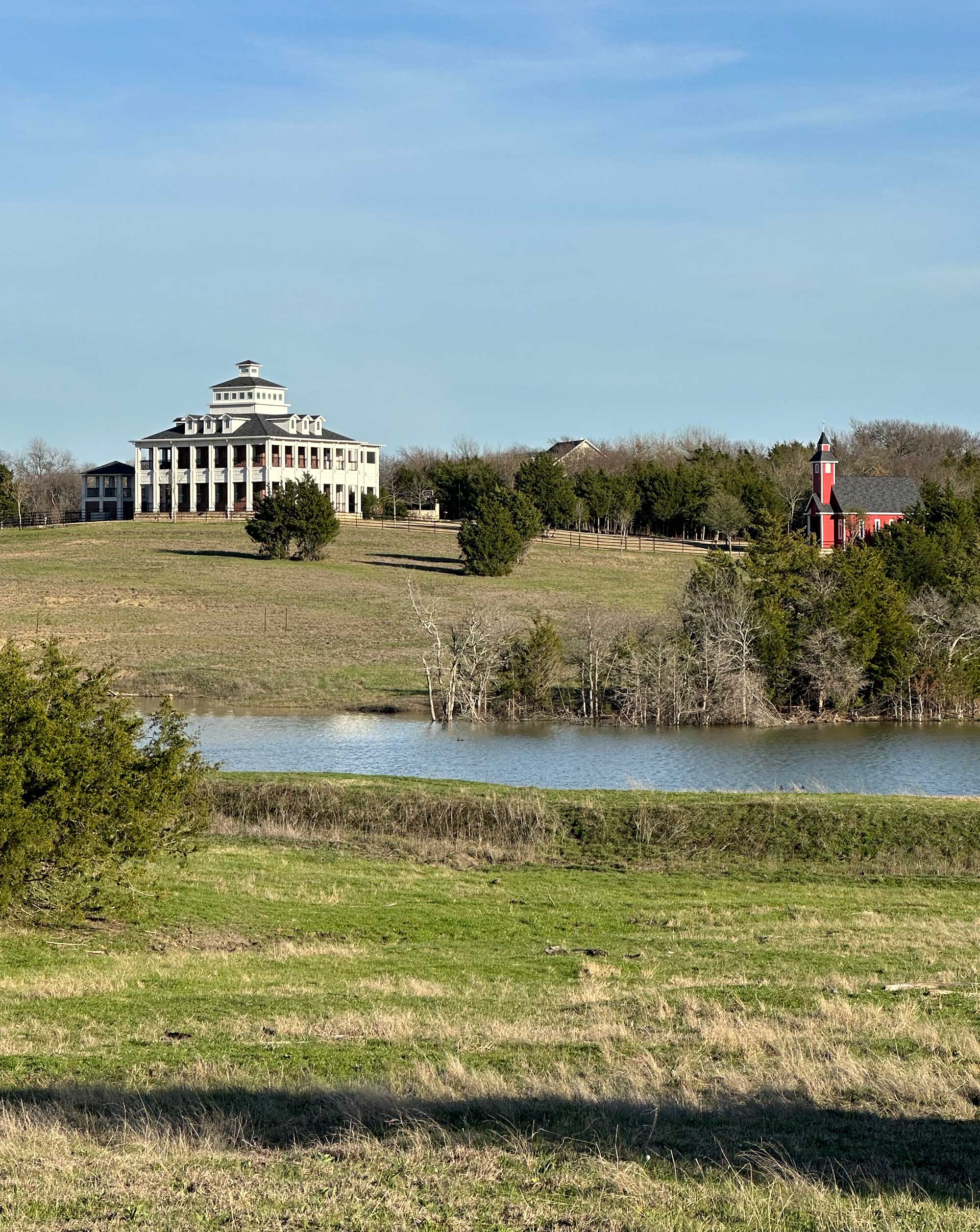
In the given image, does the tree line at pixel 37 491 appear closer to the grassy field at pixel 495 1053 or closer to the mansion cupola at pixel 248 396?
the mansion cupola at pixel 248 396

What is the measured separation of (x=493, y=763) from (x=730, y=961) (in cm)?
2284

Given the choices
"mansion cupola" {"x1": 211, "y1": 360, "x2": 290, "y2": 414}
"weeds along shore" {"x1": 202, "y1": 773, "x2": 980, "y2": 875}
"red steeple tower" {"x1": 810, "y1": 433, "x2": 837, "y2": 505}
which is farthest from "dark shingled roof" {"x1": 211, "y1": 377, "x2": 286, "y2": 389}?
"weeds along shore" {"x1": 202, "y1": 773, "x2": 980, "y2": 875}

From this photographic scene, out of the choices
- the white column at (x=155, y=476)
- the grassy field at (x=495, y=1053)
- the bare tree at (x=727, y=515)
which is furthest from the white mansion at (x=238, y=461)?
the grassy field at (x=495, y=1053)

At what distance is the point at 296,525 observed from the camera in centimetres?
9288

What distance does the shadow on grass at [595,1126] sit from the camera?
28.0 feet

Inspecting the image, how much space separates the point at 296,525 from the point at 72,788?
2954 inches

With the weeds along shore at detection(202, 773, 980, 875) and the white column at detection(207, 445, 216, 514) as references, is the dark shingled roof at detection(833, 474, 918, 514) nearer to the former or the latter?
the white column at detection(207, 445, 216, 514)

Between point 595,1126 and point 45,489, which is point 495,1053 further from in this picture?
point 45,489

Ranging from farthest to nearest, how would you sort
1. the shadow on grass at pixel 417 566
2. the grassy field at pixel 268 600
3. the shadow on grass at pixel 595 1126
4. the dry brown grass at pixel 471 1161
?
the shadow on grass at pixel 417 566, the grassy field at pixel 268 600, the shadow on grass at pixel 595 1126, the dry brown grass at pixel 471 1161

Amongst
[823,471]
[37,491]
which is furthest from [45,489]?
[823,471]

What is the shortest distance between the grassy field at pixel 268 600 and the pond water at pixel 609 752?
6.34 metres

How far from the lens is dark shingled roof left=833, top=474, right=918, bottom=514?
116 meters

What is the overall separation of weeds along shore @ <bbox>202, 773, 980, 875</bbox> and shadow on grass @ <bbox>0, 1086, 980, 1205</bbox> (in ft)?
51.9

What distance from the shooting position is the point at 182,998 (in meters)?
15.2
